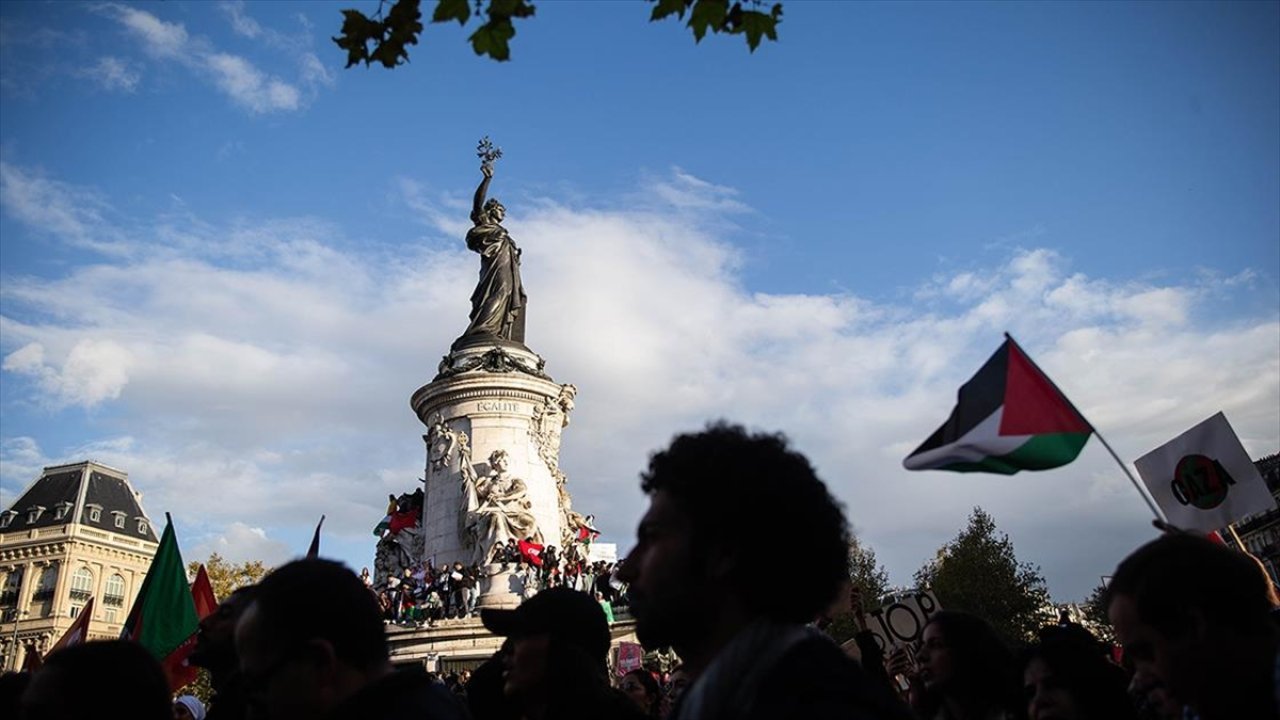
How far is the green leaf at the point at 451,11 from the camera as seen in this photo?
4.44 meters

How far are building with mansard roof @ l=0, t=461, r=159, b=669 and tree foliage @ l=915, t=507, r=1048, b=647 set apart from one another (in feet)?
168

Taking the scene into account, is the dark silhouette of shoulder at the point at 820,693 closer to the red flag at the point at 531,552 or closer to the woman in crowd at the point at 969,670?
the woman in crowd at the point at 969,670

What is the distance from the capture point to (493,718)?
5.75 meters

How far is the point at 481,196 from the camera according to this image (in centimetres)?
3566

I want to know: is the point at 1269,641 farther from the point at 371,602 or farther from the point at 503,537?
the point at 503,537

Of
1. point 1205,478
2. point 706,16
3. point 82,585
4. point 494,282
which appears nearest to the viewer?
point 706,16

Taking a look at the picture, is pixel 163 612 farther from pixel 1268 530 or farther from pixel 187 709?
pixel 1268 530

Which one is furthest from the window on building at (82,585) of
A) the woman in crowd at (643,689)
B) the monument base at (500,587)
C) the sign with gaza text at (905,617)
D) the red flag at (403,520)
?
the sign with gaza text at (905,617)

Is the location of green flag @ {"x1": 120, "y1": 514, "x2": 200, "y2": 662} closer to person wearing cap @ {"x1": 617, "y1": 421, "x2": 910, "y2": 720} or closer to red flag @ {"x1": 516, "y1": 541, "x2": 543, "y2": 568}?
person wearing cap @ {"x1": 617, "y1": 421, "x2": 910, "y2": 720}

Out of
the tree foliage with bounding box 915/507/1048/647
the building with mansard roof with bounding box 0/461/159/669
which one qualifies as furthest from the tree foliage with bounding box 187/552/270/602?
the tree foliage with bounding box 915/507/1048/647

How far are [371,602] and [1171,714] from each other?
3.30m

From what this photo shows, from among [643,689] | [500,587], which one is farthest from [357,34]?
[500,587]

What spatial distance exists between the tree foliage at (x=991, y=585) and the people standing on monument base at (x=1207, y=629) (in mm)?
41269

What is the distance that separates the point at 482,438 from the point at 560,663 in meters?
23.9
